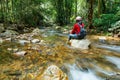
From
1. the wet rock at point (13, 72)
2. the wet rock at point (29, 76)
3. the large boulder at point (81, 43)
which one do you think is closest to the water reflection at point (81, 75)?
the wet rock at point (29, 76)

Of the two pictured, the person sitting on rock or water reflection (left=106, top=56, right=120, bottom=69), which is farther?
the person sitting on rock

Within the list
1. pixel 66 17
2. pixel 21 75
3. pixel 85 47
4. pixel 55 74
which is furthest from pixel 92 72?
pixel 66 17

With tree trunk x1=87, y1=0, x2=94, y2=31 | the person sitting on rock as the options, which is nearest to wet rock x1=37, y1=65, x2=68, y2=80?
the person sitting on rock

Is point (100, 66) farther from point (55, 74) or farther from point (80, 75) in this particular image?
point (55, 74)

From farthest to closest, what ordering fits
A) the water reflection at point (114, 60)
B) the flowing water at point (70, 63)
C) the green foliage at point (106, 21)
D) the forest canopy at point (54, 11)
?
the forest canopy at point (54, 11) < the green foliage at point (106, 21) < the water reflection at point (114, 60) < the flowing water at point (70, 63)

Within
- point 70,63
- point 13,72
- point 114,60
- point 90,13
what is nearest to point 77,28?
point 114,60

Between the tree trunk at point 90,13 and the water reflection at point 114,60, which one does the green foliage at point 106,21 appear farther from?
the water reflection at point 114,60

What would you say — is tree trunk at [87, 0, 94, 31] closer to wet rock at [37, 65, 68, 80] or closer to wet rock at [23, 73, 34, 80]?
wet rock at [23, 73, 34, 80]

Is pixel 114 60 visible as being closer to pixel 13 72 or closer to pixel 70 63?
pixel 70 63

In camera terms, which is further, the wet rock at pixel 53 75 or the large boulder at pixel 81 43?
the large boulder at pixel 81 43

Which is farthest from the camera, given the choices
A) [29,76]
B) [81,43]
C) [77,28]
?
[77,28]

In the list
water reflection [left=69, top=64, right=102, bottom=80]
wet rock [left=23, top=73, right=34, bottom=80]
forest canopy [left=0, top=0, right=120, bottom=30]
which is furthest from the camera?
forest canopy [left=0, top=0, right=120, bottom=30]

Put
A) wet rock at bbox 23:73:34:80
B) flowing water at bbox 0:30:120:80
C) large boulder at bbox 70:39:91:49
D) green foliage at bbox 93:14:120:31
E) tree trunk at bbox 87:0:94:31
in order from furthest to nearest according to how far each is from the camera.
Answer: green foliage at bbox 93:14:120:31
tree trunk at bbox 87:0:94:31
large boulder at bbox 70:39:91:49
flowing water at bbox 0:30:120:80
wet rock at bbox 23:73:34:80

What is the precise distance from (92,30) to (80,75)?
10.6 meters
